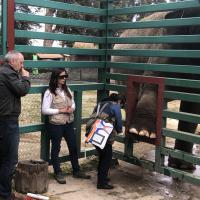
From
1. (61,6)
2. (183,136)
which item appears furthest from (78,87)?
(183,136)

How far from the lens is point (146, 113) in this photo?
20.2 ft

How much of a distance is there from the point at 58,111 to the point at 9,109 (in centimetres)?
109

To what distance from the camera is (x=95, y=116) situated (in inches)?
227

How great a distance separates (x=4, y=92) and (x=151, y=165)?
7.76 feet

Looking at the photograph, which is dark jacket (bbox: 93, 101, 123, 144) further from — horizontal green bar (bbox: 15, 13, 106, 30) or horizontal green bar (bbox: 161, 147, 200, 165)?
horizontal green bar (bbox: 15, 13, 106, 30)

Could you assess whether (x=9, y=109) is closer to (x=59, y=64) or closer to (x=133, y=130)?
(x=59, y=64)

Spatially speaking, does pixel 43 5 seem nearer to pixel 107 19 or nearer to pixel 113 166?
pixel 107 19

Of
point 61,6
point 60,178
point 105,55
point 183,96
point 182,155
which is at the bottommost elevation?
point 60,178

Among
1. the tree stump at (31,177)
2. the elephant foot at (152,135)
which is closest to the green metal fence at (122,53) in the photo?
the elephant foot at (152,135)

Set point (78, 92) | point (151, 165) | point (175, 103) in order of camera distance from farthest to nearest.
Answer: point (175, 103), point (78, 92), point (151, 165)

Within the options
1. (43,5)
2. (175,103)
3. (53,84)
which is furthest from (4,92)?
(175,103)

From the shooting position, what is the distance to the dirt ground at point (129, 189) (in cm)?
557

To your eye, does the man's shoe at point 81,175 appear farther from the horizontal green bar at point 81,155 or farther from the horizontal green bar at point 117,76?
the horizontal green bar at point 117,76

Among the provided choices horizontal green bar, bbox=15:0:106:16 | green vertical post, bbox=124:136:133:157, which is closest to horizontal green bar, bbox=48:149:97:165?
green vertical post, bbox=124:136:133:157
